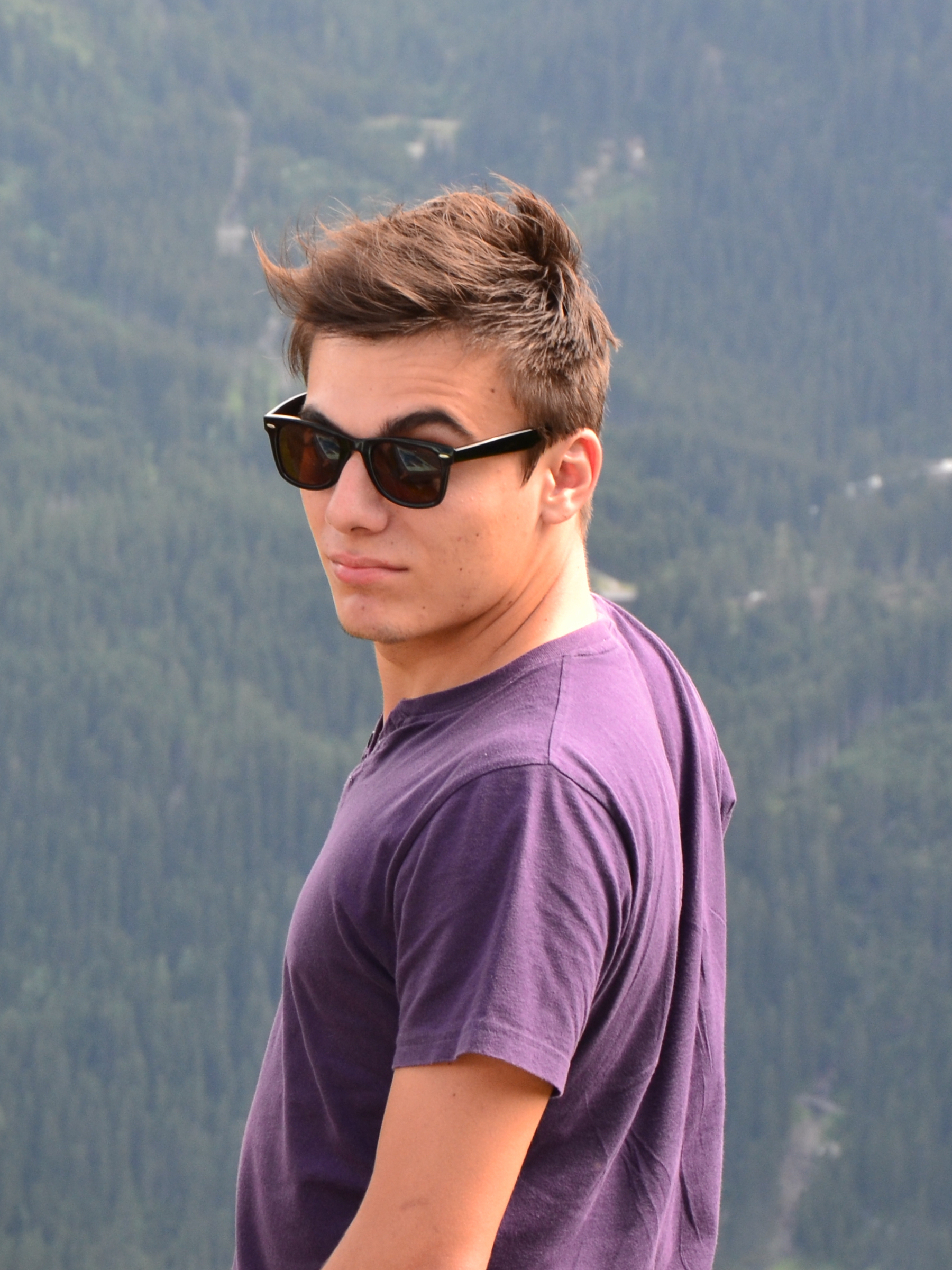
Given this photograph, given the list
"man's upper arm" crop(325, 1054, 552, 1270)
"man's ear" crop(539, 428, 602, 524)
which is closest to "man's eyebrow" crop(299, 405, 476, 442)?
"man's ear" crop(539, 428, 602, 524)

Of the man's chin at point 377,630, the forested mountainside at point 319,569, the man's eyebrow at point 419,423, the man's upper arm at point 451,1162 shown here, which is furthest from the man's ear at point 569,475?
the forested mountainside at point 319,569

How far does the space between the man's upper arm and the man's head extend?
68 centimetres

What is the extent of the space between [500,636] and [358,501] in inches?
11.2

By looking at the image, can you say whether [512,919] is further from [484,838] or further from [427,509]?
[427,509]

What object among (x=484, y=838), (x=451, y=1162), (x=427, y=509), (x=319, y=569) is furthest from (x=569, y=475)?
(x=319, y=569)

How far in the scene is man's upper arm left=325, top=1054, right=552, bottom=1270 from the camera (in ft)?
5.68

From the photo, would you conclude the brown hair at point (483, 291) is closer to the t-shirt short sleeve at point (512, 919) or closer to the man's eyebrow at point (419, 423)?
the man's eyebrow at point (419, 423)

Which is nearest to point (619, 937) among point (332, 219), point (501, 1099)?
point (501, 1099)

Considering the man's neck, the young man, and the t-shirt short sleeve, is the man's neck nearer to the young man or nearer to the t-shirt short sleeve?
the young man

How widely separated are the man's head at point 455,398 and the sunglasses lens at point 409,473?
0.02 m

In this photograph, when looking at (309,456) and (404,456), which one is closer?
(404,456)

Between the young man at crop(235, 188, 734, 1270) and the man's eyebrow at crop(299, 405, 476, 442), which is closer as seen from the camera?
the young man at crop(235, 188, 734, 1270)

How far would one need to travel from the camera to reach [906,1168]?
9050cm

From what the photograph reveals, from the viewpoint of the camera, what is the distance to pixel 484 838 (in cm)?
175
